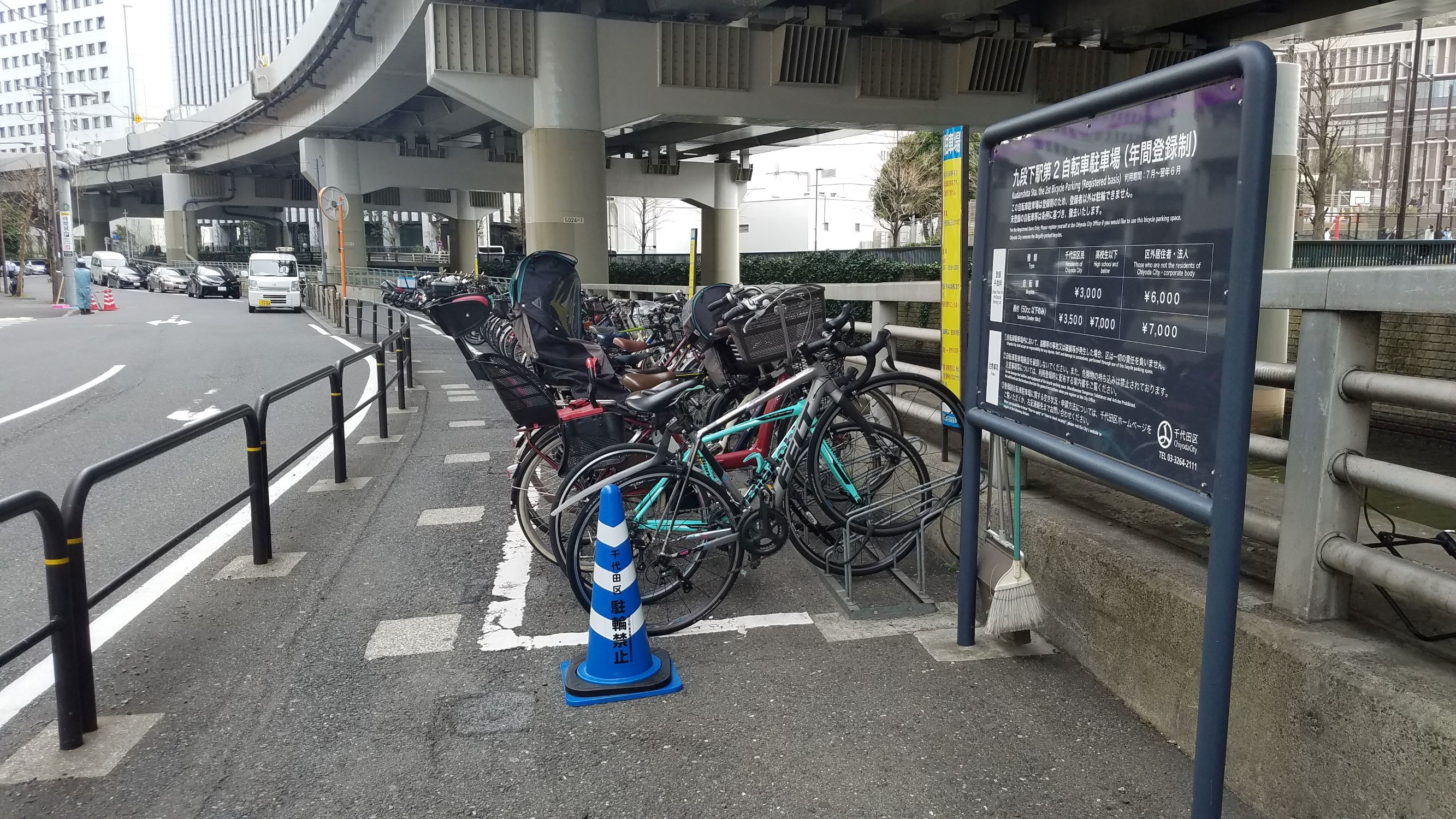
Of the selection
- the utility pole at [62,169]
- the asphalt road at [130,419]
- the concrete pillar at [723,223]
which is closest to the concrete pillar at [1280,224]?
the asphalt road at [130,419]

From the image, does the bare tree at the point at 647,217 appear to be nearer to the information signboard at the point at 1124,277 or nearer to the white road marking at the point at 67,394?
the white road marking at the point at 67,394

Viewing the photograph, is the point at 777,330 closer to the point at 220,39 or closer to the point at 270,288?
the point at 270,288

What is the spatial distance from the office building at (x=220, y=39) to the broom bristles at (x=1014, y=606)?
445 ft

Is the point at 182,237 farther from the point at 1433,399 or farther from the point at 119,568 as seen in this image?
the point at 1433,399

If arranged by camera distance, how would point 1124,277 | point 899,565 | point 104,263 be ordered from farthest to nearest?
point 104,263
point 899,565
point 1124,277

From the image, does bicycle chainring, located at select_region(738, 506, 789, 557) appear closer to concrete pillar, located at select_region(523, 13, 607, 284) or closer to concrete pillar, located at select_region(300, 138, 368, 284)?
concrete pillar, located at select_region(523, 13, 607, 284)

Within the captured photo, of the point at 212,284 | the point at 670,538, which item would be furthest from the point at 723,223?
the point at 670,538

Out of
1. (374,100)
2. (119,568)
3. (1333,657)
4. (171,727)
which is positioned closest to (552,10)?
(374,100)

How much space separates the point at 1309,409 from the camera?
8.67 ft

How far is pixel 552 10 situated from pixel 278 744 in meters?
16.7

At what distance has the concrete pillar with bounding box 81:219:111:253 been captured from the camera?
7025cm

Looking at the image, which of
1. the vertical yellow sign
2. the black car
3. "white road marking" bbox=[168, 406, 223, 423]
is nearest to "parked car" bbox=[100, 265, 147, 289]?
the black car

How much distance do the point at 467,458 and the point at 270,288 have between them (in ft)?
79.2

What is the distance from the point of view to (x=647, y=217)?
216 feet
